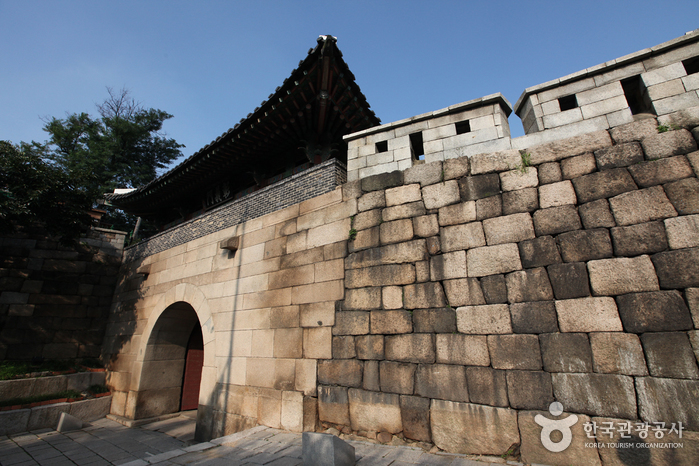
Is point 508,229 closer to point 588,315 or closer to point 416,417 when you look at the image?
point 588,315

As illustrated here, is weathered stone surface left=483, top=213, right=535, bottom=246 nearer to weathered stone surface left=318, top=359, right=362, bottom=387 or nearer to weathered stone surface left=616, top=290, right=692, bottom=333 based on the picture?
weathered stone surface left=616, top=290, right=692, bottom=333

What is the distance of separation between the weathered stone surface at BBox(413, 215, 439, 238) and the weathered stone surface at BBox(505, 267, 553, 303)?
1.04 metres

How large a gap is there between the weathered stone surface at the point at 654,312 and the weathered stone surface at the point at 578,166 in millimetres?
1381

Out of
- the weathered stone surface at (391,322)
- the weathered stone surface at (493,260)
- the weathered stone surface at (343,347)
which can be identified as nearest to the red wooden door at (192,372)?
the weathered stone surface at (343,347)

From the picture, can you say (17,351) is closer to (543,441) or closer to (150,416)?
(150,416)

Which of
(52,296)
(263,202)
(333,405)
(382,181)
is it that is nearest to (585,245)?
Result: (382,181)

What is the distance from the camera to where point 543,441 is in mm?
3045

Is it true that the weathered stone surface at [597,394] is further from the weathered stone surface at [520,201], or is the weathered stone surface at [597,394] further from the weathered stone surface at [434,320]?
the weathered stone surface at [520,201]

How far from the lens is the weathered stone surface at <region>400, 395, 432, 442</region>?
3.62m

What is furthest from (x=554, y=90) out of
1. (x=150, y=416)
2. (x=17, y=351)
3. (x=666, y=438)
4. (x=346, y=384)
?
(x=17, y=351)

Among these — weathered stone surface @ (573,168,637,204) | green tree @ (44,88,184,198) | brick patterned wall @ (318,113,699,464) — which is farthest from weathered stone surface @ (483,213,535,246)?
green tree @ (44,88,184,198)

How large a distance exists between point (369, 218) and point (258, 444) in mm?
3348

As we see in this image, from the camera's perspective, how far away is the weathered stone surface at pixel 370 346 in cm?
414

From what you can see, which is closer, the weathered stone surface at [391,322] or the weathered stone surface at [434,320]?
the weathered stone surface at [434,320]
